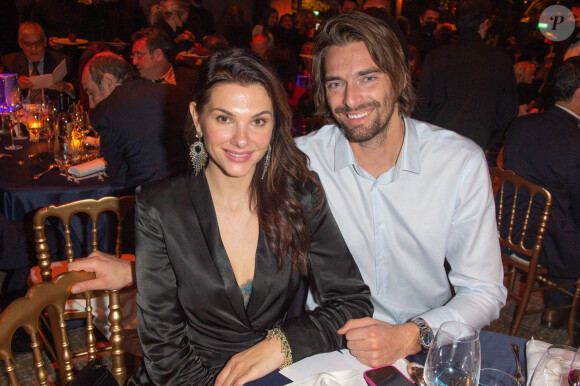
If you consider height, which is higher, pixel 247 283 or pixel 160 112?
pixel 160 112

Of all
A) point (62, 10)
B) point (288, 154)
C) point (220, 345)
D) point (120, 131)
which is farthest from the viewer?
A: point (62, 10)

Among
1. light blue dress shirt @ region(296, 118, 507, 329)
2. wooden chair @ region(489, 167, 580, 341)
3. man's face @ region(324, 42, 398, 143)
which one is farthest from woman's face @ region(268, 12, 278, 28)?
light blue dress shirt @ region(296, 118, 507, 329)

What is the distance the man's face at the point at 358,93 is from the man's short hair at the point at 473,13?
2389 millimetres

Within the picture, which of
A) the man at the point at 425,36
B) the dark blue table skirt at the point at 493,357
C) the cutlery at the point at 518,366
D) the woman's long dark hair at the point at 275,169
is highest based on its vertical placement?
the man at the point at 425,36

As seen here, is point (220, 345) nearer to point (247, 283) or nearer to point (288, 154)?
point (247, 283)

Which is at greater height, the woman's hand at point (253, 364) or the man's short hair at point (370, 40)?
the man's short hair at point (370, 40)

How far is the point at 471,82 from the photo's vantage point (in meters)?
3.87

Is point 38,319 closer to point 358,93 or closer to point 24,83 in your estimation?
point 358,93

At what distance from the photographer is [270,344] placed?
1.38 m

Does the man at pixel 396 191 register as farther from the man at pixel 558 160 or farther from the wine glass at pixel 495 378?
the man at pixel 558 160

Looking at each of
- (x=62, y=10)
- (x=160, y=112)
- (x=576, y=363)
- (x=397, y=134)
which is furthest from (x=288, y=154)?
(x=62, y=10)

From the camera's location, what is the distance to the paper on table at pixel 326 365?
128 centimetres

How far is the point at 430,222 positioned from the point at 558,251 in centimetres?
163

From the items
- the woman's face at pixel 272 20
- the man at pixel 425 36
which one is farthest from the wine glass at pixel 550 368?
the woman's face at pixel 272 20
